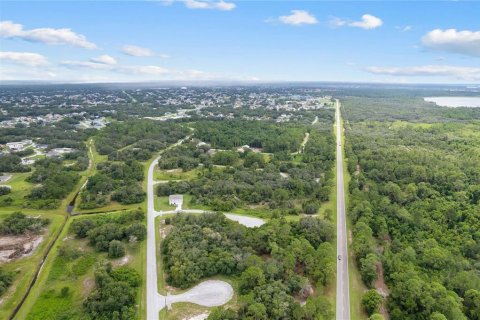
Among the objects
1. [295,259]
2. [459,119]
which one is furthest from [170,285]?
[459,119]

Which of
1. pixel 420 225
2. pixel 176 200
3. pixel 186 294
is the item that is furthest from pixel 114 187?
pixel 420 225

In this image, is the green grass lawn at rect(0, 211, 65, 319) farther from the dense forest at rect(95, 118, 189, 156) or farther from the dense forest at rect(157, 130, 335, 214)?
the dense forest at rect(95, 118, 189, 156)

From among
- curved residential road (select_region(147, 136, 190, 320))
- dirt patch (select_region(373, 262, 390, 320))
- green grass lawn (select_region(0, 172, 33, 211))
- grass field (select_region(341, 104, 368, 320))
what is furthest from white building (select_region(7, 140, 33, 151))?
dirt patch (select_region(373, 262, 390, 320))

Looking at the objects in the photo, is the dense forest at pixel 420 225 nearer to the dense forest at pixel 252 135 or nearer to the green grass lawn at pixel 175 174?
the dense forest at pixel 252 135

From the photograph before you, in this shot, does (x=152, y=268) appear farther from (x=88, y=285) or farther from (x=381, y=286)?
(x=381, y=286)

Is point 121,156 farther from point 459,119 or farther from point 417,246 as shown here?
point 459,119

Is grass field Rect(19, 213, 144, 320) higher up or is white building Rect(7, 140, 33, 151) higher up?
white building Rect(7, 140, 33, 151)

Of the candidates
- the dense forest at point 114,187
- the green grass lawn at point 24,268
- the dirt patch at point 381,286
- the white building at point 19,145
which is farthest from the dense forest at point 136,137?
the dirt patch at point 381,286
